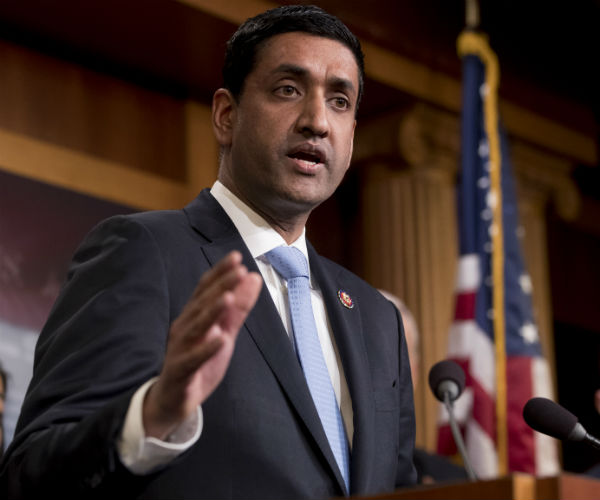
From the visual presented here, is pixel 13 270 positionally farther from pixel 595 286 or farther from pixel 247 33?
pixel 595 286

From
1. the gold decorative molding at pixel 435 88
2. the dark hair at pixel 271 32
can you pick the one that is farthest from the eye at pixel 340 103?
the gold decorative molding at pixel 435 88

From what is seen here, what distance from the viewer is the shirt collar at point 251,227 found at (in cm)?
Answer: 207

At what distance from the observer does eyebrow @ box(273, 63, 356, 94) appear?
210 centimetres

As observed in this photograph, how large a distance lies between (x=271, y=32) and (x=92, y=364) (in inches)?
35.0

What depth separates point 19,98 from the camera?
4777 mm

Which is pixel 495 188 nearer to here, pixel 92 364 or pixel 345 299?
pixel 345 299

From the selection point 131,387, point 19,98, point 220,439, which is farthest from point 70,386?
point 19,98

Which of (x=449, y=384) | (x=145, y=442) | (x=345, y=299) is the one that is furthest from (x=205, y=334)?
(x=449, y=384)

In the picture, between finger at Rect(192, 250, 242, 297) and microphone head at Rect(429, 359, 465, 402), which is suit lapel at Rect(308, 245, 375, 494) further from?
finger at Rect(192, 250, 242, 297)

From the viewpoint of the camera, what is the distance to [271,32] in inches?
85.8

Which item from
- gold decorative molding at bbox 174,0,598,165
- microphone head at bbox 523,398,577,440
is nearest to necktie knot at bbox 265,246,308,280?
microphone head at bbox 523,398,577,440

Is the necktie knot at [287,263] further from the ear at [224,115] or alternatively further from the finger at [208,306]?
the finger at [208,306]

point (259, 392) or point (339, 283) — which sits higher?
point (339, 283)

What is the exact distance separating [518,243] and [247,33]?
350 cm
